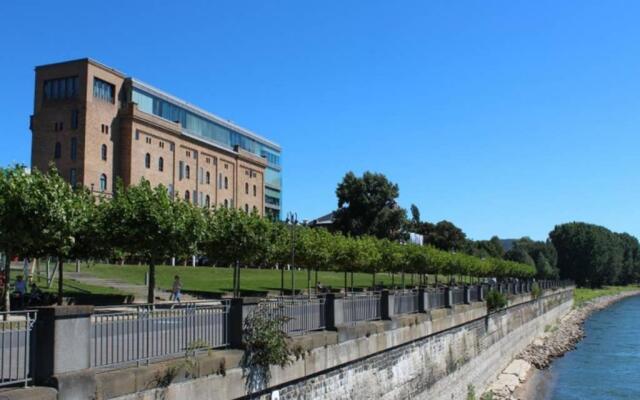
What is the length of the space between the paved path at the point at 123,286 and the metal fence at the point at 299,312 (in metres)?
21.9

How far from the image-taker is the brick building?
70750 mm

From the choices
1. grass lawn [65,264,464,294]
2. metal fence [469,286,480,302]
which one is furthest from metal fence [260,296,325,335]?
grass lawn [65,264,464,294]

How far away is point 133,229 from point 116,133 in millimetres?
55015

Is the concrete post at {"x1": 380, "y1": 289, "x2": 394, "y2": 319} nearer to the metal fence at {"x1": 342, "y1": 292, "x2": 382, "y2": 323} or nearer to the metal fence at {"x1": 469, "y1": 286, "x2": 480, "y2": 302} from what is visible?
the metal fence at {"x1": 342, "y1": 292, "x2": 382, "y2": 323}

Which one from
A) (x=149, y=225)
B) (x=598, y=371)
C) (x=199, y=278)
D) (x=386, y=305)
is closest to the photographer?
(x=386, y=305)

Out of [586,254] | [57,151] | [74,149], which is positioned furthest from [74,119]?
[586,254]

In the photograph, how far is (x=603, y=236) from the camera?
469 feet

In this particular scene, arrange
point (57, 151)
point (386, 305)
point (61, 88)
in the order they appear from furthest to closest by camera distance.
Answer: point (61, 88) < point (57, 151) < point (386, 305)

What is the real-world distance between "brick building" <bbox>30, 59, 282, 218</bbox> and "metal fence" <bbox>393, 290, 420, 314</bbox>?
39.5 metres

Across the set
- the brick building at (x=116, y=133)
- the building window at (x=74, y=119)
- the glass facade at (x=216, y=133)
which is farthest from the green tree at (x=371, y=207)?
the building window at (x=74, y=119)

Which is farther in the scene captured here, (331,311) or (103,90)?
(103,90)

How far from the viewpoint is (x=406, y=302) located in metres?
20.8

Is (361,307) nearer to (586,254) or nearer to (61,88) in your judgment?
(61,88)

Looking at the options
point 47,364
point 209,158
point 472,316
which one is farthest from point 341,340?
point 209,158
